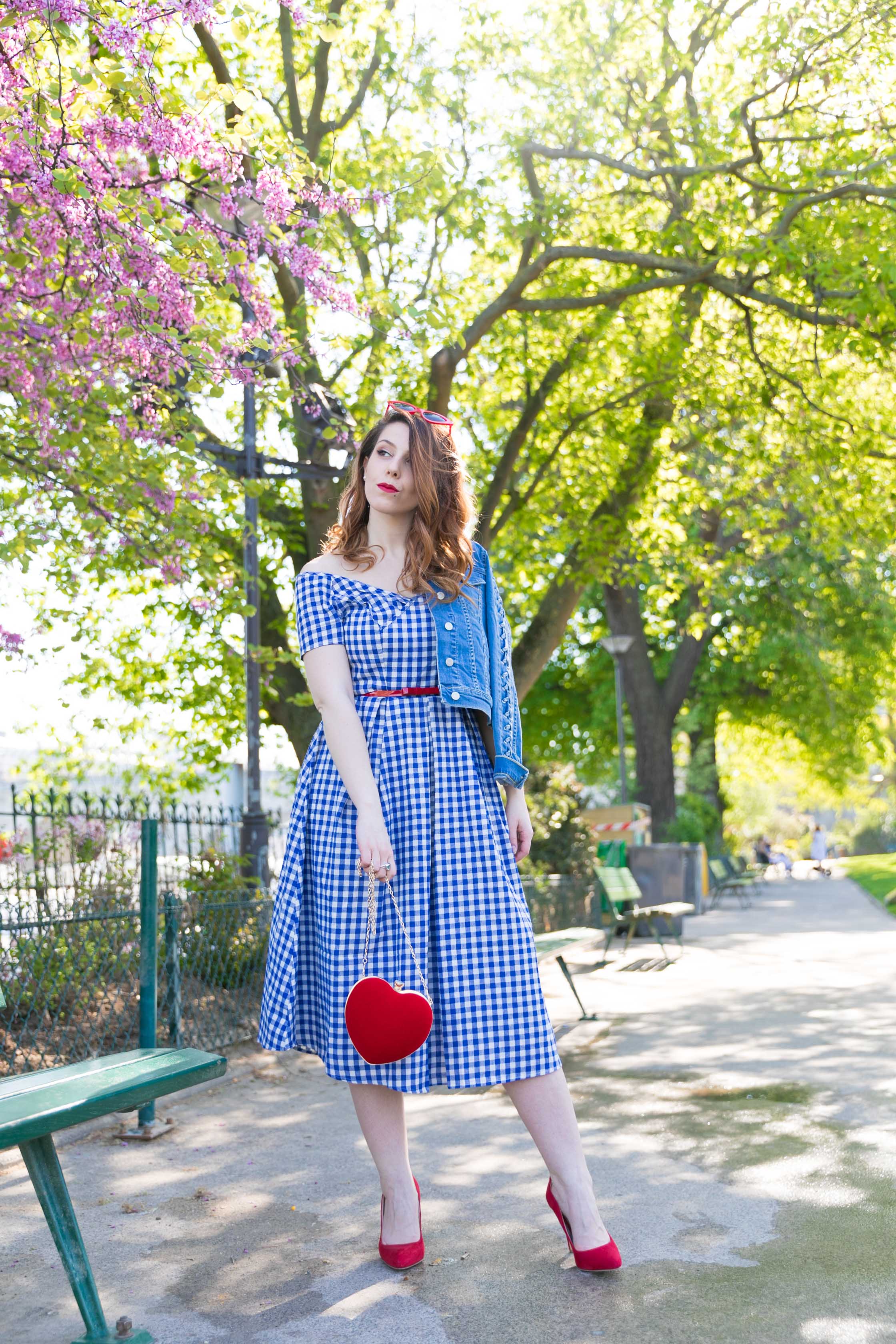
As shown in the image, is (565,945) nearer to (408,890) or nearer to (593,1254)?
(593,1254)

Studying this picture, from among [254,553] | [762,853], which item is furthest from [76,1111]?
[762,853]

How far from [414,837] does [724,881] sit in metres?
21.6

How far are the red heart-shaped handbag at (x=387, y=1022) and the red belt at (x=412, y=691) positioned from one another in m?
0.77

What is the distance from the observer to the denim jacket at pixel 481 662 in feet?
10.8

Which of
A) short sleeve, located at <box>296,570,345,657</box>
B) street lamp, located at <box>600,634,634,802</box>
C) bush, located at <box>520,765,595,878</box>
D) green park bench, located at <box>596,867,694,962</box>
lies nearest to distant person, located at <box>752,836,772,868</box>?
street lamp, located at <box>600,634,634,802</box>

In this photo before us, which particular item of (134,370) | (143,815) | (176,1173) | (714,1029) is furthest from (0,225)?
(714,1029)

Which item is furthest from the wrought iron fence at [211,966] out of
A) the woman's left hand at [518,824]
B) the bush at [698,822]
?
the bush at [698,822]

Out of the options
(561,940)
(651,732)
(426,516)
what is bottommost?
(561,940)

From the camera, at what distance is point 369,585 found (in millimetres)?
3393

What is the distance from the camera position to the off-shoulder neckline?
11.1 feet

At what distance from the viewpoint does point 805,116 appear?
1220cm

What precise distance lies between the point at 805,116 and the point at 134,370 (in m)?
8.65

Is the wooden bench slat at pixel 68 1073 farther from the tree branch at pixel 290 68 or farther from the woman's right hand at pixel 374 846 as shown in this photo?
the tree branch at pixel 290 68

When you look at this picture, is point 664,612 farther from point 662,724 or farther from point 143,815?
point 143,815
